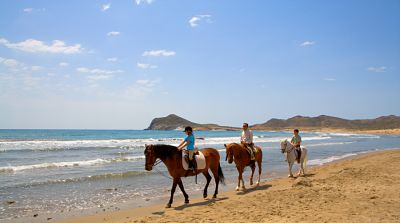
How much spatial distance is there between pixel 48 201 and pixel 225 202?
5255 mm

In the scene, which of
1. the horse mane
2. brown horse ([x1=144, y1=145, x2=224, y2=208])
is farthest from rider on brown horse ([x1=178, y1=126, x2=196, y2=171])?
the horse mane

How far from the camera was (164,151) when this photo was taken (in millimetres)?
9508

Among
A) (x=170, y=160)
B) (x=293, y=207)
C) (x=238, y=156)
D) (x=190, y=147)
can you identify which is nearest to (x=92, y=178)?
(x=170, y=160)

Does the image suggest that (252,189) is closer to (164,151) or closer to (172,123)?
(164,151)

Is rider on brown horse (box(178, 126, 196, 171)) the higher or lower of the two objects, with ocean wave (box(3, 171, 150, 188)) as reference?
higher

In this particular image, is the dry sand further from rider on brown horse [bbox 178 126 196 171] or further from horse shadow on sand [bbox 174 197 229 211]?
rider on brown horse [bbox 178 126 196 171]

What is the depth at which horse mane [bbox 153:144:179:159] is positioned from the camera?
939cm

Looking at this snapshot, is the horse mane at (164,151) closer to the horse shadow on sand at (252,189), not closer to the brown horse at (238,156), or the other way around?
the brown horse at (238,156)

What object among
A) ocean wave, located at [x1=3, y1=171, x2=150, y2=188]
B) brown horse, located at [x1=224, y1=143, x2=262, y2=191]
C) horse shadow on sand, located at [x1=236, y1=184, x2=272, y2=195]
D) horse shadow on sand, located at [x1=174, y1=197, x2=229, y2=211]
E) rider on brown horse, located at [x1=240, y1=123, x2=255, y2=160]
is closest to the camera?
horse shadow on sand, located at [x1=174, y1=197, x2=229, y2=211]

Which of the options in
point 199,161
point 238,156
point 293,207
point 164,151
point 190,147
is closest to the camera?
point 293,207

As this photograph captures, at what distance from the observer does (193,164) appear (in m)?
9.87

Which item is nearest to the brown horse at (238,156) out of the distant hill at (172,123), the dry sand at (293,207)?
the dry sand at (293,207)

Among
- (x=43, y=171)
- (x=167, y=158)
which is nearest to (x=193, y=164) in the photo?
(x=167, y=158)

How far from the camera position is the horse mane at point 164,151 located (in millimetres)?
9391
